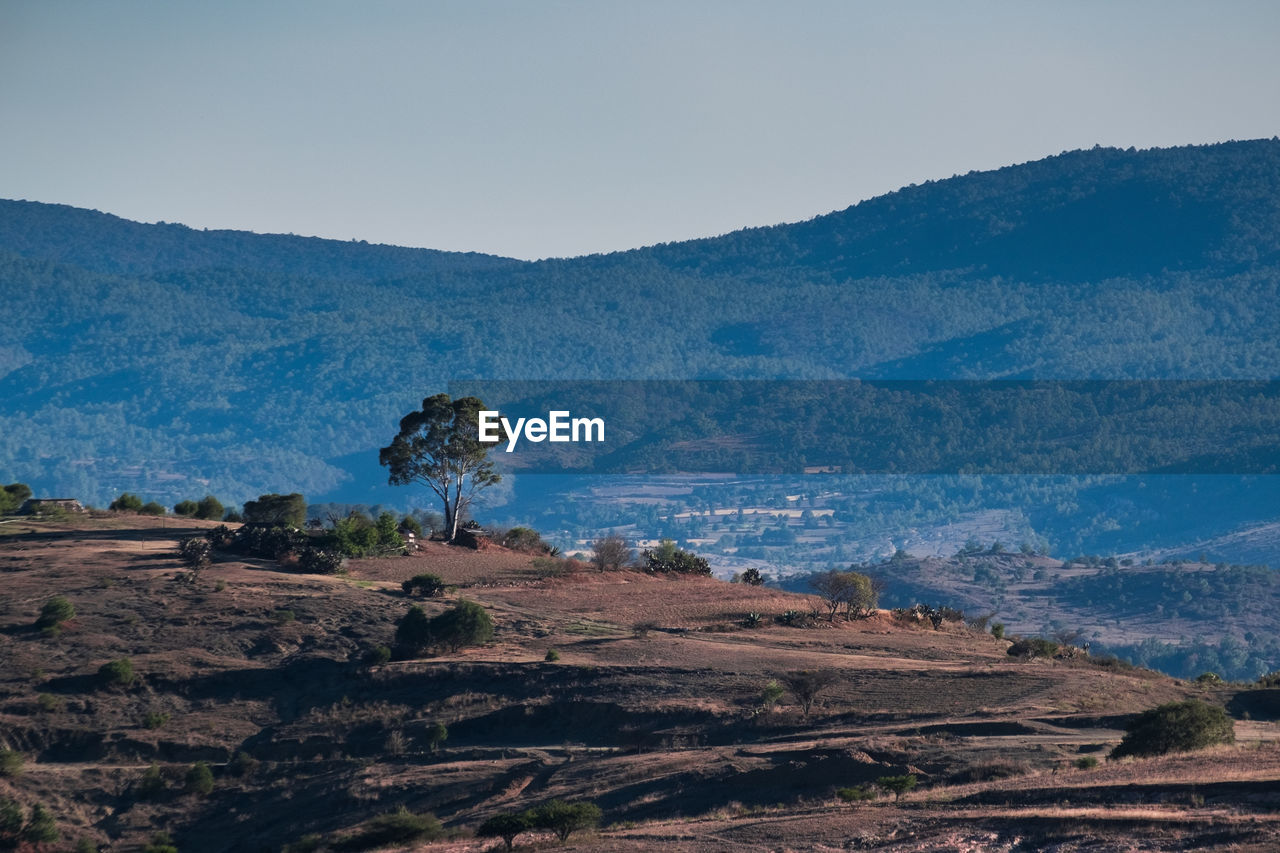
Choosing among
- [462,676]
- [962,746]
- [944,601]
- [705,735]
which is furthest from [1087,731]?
[944,601]

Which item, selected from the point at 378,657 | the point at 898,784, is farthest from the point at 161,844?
the point at 898,784

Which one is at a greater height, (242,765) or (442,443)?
(442,443)

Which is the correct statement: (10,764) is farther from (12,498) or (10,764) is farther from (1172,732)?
(12,498)

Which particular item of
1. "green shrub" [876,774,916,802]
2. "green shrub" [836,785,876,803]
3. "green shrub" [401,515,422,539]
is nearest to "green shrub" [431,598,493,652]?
"green shrub" [401,515,422,539]

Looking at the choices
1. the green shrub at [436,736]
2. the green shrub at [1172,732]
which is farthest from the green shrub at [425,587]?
the green shrub at [1172,732]

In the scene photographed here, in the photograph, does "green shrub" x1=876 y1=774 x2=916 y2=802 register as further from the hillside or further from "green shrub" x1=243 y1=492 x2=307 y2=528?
"green shrub" x1=243 y1=492 x2=307 y2=528

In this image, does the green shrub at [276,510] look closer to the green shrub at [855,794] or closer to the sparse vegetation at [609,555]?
the sparse vegetation at [609,555]
